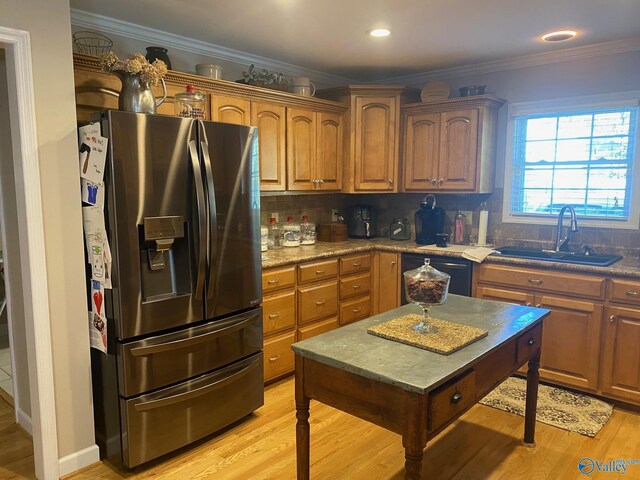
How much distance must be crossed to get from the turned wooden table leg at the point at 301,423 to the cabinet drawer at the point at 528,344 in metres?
1.02

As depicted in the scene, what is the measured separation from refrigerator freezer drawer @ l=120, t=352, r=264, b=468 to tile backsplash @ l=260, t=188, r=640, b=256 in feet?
5.11

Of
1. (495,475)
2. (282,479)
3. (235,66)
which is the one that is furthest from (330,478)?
(235,66)

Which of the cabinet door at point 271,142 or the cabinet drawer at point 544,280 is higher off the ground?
the cabinet door at point 271,142

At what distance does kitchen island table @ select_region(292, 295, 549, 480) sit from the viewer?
1.57 metres

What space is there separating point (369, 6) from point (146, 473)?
8.99 ft

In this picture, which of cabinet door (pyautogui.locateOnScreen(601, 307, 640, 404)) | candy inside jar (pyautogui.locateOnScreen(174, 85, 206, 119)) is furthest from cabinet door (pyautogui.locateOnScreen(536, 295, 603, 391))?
candy inside jar (pyautogui.locateOnScreen(174, 85, 206, 119))

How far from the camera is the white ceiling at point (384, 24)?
2.63 metres

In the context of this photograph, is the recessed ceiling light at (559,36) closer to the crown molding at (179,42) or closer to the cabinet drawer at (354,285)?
the crown molding at (179,42)

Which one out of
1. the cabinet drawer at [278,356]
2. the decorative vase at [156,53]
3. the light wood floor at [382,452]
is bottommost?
the light wood floor at [382,452]

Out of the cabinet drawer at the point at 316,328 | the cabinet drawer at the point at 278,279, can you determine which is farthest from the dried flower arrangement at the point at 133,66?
the cabinet drawer at the point at 316,328

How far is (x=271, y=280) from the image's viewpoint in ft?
10.6

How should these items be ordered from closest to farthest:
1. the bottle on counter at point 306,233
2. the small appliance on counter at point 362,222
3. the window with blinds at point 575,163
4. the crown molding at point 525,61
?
1. the crown molding at point 525,61
2. the window with blinds at point 575,163
3. the bottle on counter at point 306,233
4. the small appliance on counter at point 362,222

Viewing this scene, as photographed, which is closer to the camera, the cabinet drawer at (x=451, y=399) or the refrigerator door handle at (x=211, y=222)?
the cabinet drawer at (x=451, y=399)

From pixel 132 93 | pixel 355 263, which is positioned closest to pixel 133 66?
pixel 132 93
